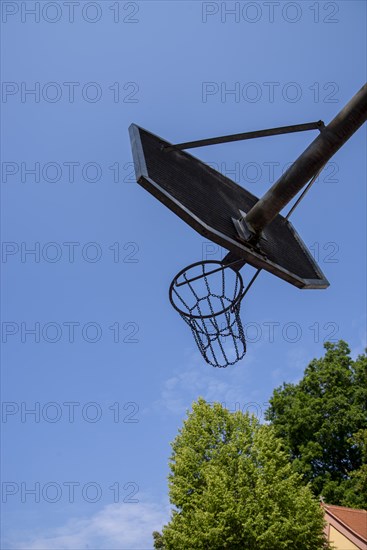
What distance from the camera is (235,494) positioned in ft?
60.6

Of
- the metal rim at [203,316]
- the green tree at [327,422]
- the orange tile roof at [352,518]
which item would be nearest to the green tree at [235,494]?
the orange tile roof at [352,518]

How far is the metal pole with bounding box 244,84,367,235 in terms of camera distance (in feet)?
13.9

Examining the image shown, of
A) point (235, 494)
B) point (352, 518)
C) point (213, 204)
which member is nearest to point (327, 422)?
point (352, 518)

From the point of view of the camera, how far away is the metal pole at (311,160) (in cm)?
425

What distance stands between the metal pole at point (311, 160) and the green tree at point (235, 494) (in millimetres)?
15105

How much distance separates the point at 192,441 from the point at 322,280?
17.6m

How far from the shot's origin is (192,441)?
71.1 ft

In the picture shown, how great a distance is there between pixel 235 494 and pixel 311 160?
54.7 feet

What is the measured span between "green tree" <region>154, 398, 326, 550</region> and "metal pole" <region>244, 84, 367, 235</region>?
15.1 metres

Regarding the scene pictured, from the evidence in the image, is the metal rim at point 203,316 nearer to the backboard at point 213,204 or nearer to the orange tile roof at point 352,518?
the backboard at point 213,204

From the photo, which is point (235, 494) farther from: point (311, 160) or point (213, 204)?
point (311, 160)

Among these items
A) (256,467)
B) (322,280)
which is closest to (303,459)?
(256,467)

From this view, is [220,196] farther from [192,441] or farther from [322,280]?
[192,441]

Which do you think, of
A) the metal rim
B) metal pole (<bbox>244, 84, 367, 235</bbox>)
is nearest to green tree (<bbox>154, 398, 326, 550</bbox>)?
the metal rim
